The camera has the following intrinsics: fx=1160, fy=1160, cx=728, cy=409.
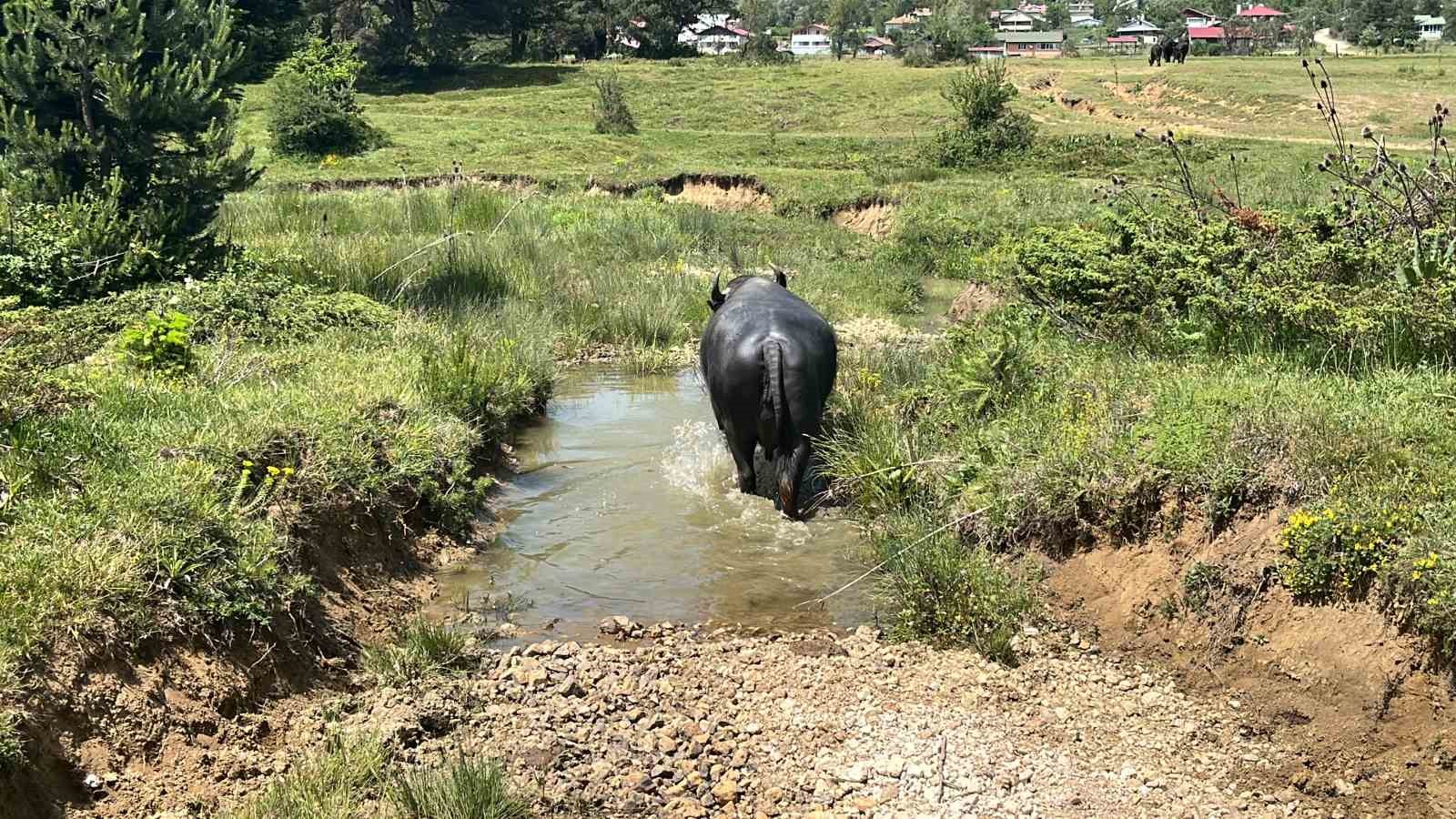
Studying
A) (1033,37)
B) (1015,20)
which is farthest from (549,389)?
(1015,20)

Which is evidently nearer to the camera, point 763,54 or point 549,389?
point 549,389

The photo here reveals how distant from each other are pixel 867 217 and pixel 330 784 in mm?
19835

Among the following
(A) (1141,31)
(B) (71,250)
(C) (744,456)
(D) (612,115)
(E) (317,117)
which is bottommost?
(C) (744,456)

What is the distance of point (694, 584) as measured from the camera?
7.40 metres

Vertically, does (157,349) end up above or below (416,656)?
above

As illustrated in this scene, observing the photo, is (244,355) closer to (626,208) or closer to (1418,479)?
(1418,479)

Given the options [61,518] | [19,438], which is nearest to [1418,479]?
[61,518]

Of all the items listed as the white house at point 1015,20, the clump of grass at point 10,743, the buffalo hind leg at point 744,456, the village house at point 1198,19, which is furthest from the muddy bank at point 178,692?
the white house at point 1015,20

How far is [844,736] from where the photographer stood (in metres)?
5.29

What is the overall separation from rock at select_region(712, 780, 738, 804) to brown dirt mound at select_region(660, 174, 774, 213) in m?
20.5

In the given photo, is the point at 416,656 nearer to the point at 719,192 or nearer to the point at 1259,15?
the point at 719,192

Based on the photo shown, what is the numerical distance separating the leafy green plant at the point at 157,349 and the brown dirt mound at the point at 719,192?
16.7 metres

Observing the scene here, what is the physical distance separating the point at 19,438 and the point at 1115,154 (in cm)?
2868

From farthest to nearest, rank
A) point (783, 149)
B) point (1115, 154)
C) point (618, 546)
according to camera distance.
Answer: point (783, 149) < point (1115, 154) < point (618, 546)
